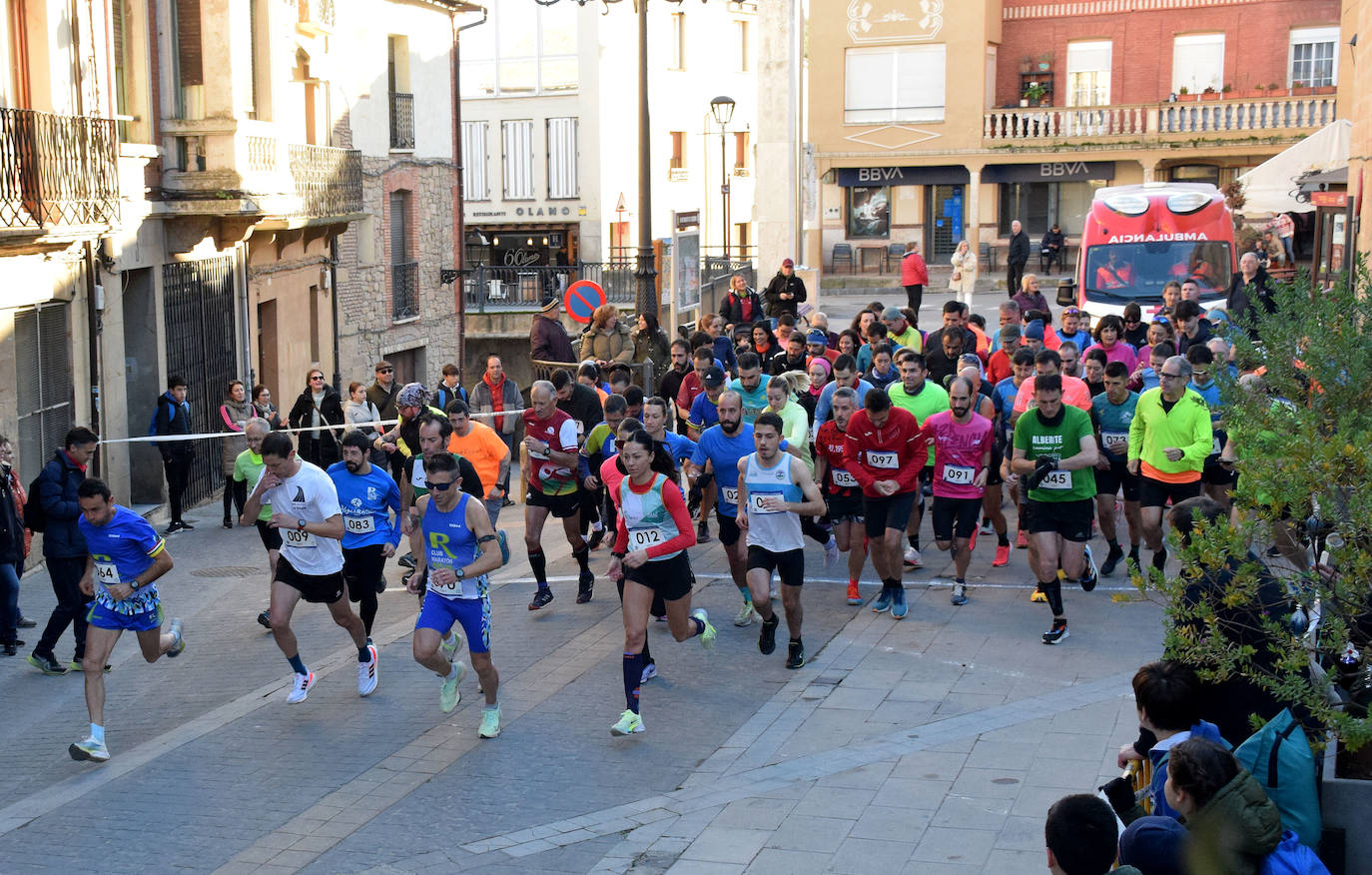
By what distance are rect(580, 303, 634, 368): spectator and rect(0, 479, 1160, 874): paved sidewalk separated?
21.5ft

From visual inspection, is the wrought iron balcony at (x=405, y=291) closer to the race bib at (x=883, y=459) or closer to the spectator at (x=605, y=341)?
the spectator at (x=605, y=341)

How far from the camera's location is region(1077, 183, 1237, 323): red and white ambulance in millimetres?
20781

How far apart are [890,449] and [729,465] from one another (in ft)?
3.93

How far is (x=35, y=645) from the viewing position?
11.2 m

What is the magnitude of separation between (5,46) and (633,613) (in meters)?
10.3

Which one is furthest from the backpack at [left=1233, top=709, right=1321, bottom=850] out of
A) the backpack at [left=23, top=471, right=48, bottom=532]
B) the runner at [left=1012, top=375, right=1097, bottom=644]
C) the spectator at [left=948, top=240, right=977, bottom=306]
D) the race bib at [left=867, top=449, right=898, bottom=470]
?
the spectator at [left=948, top=240, right=977, bottom=306]

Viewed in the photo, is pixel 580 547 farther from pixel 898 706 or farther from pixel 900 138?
pixel 900 138

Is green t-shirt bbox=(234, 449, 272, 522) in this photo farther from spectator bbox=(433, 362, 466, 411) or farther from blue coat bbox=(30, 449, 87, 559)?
spectator bbox=(433, 362, 466, 411)

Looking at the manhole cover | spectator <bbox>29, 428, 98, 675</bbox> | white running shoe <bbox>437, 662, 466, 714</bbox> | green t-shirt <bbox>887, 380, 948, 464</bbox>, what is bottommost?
the manhole cover

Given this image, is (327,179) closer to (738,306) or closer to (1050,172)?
(738,306)

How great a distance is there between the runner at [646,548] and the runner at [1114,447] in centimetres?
461

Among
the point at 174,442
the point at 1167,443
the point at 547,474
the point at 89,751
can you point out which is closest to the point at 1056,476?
the point at 1167,443

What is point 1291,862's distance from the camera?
4766 mm

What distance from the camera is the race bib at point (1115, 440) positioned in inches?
478
